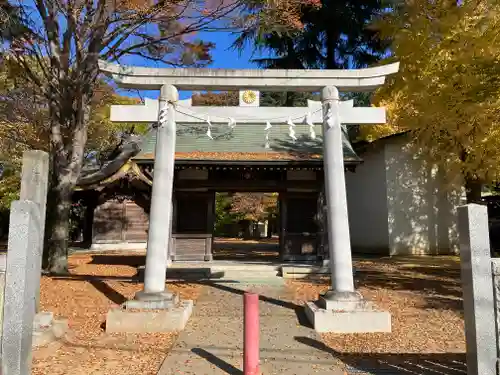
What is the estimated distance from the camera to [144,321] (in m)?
6.74

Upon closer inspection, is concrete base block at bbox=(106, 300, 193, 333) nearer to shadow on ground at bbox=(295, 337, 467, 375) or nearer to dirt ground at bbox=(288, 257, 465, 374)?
shadow on ground at bbox=(295, 337, 467, 375)

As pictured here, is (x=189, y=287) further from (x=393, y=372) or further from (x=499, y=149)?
(x=499, y=149)

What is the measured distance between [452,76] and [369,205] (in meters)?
9.45

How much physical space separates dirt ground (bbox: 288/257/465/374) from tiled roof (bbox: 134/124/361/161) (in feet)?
13.5

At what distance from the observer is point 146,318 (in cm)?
676

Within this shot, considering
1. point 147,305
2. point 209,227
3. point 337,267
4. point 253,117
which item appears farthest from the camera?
point 209,227

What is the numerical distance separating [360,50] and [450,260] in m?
12.7

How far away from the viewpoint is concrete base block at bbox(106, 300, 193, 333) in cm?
672

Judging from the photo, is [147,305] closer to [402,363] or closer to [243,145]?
[402,363]

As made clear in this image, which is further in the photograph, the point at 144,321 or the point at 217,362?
the point at 144,321

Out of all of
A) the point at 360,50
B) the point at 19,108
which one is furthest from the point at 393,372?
the point at 360,50

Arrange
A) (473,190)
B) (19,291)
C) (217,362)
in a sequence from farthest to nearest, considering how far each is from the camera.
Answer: (473,190), (217,362), (19,291)

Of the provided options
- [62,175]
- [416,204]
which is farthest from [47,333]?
[416,204]

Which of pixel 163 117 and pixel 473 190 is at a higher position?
pixel 163 117
